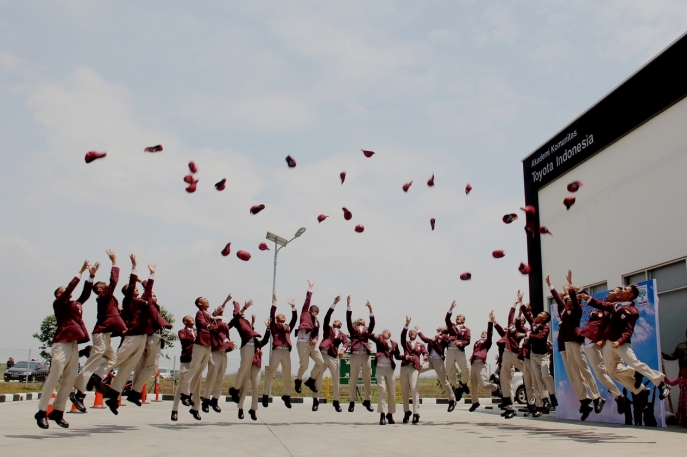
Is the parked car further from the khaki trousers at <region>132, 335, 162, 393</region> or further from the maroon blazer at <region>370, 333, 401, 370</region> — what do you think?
the maroon blazer at <region>370, 333, 401, 370</region>

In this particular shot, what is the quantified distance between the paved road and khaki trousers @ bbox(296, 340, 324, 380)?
1877 mm

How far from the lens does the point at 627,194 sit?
1803cm

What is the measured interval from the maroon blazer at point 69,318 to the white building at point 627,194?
14142 millimetres

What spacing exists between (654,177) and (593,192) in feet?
10.2

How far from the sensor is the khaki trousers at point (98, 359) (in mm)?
11188

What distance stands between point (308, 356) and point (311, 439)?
5.34 m

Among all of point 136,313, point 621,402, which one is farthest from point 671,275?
point 136,313

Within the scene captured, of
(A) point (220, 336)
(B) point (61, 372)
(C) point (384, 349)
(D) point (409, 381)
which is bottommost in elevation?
(D) point (409, 381)

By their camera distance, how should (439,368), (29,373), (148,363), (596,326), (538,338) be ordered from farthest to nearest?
1. (29,373)
2. (439,368)
3. (538,338)
4. (596,326)
5. (148,363)

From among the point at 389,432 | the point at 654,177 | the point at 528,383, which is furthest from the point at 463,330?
the point at 654,177

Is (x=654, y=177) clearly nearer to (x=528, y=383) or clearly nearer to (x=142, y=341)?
(x=528, y=383)

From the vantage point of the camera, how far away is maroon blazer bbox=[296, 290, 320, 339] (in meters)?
14.9

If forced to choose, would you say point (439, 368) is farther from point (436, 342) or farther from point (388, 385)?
point (388, 385)

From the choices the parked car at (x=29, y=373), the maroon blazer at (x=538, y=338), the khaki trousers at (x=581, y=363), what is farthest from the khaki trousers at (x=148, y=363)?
the parked car at (x=29, y=373)
